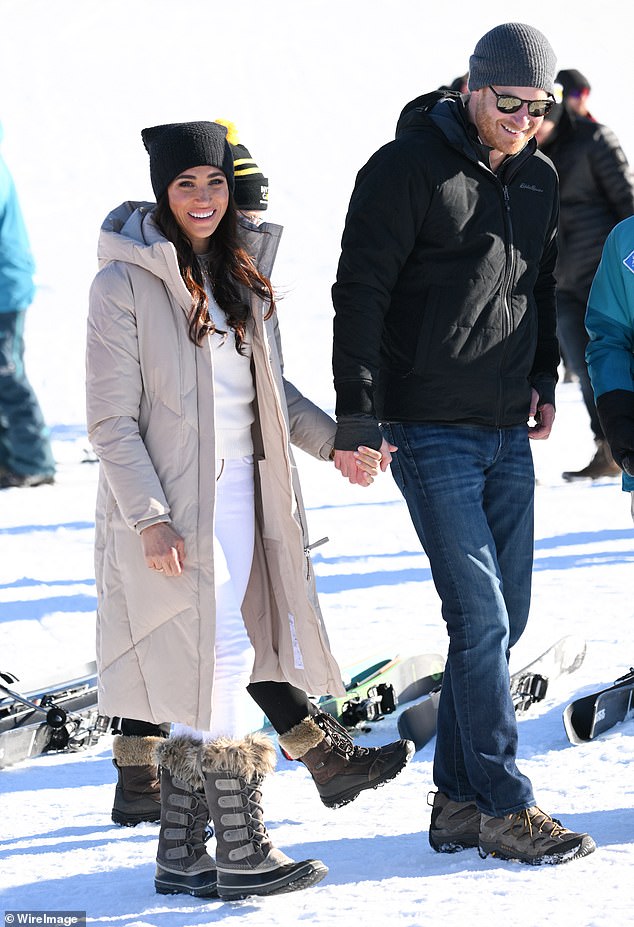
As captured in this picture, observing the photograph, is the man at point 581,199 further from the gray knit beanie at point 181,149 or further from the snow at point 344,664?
the gray knit beanie at point 181,149

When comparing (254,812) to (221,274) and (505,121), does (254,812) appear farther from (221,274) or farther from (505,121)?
(505,121)

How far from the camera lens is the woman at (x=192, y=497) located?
2793 millimetres

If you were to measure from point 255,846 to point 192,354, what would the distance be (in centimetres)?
107

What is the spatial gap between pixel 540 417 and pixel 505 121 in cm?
74

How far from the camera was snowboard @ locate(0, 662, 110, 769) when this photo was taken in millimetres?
3971

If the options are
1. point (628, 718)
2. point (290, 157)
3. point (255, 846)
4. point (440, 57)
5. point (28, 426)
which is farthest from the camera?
point (440, 57)

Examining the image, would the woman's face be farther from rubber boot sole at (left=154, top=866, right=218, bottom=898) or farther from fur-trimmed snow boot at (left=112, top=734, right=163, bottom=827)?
rubber boot sole at (left=154, top=866, right=218, bottom=898)

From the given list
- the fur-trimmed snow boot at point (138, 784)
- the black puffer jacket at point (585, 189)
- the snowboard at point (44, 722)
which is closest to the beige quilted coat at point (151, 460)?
the fur-trimmed snow boot at point (138, 784)

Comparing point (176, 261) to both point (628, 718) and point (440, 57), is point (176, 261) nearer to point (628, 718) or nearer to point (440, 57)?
point (628, 718)

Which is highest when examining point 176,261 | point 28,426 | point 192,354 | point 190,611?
point 176,261

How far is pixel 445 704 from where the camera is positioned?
3.13m

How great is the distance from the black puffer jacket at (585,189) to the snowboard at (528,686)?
3.27 metres

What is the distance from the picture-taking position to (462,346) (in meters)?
2.92

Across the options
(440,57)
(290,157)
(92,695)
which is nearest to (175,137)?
(92,695)
